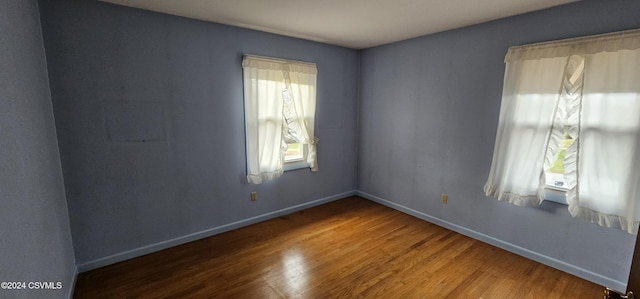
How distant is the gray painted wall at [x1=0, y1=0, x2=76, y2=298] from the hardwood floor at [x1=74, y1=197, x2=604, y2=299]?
2.02ft

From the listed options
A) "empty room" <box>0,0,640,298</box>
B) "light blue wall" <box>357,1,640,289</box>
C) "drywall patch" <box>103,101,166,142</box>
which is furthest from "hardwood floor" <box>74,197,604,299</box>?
"drywall patch" <box>103,101,166,142</box>

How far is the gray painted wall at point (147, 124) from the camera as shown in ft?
7.18

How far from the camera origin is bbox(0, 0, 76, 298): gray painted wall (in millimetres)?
1102

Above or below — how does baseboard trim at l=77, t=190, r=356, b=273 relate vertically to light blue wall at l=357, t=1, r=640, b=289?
below

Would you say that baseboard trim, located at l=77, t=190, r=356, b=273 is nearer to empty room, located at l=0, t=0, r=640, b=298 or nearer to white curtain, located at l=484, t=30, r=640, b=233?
empty room, located at l=0, t=0, r=640, b=298

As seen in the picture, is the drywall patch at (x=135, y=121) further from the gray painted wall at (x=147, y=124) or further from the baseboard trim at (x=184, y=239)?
the baseboard trim at (x=184, y=239)

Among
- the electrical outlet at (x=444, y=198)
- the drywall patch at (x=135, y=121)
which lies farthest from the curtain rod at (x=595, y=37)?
the drywall patch at (x=135, y=121)

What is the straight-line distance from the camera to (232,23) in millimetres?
2824

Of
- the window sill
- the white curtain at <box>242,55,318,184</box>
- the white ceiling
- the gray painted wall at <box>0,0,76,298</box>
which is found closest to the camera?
the gray painted wall at <box>0,0,76,298</box>

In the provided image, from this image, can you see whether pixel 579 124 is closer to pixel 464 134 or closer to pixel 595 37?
pixel 595 37

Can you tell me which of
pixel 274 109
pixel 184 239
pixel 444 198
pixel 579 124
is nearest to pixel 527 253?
pixel 444 198

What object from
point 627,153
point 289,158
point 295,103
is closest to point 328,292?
point 289,158

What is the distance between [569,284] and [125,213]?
159 inches

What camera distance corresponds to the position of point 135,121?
2457 millimetres
